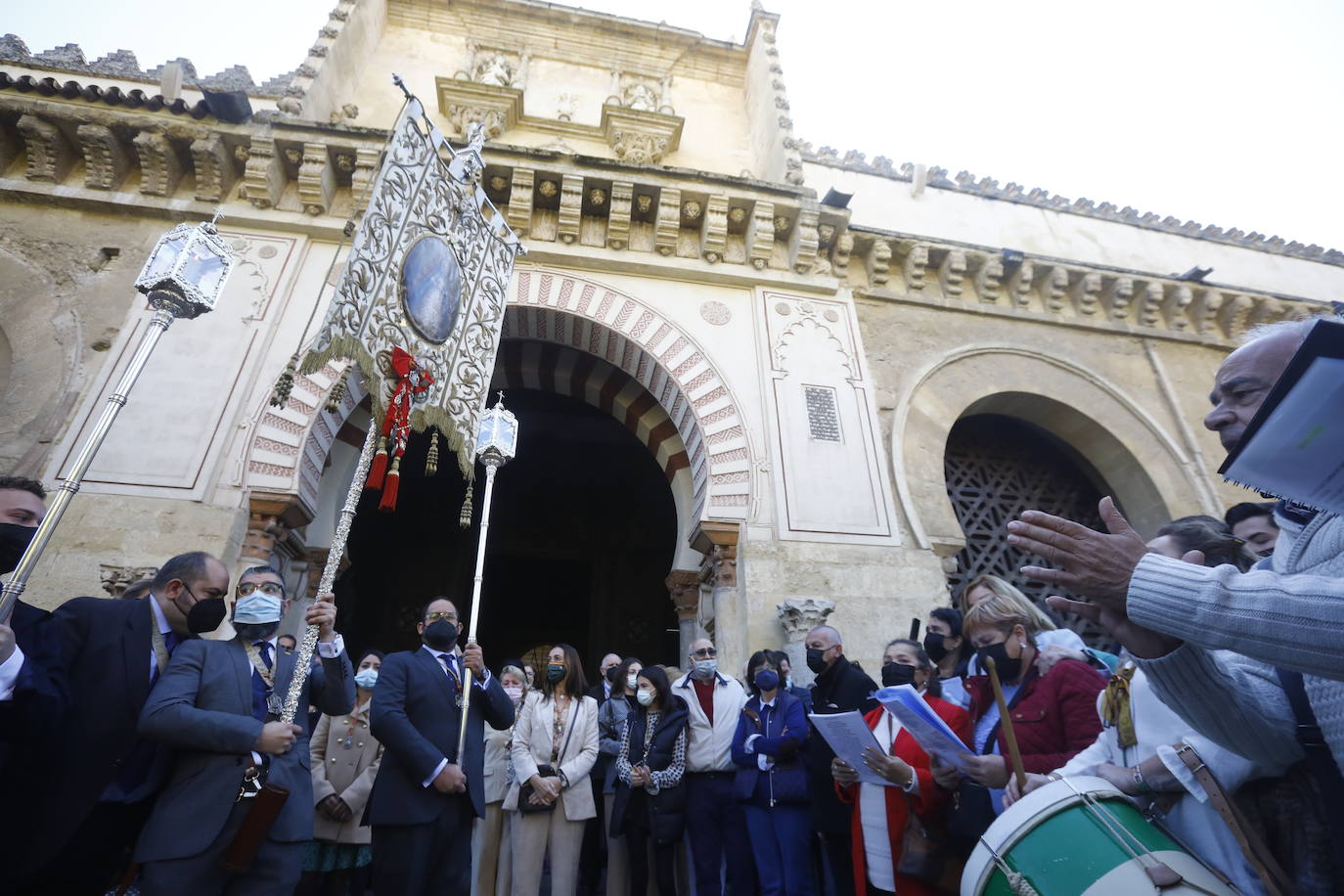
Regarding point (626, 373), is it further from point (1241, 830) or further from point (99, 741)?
point (1241, 830)

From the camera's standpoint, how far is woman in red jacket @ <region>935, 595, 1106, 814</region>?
1.92 meters

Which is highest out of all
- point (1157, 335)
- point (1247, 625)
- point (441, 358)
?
point (1157, 335)

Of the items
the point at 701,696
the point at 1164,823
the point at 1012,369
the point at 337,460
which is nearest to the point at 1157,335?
the point at 1012,369

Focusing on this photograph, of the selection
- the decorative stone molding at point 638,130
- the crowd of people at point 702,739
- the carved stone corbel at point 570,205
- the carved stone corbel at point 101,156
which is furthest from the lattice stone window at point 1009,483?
the carved stone corbel at point 101,156

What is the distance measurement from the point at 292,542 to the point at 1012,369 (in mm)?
6484

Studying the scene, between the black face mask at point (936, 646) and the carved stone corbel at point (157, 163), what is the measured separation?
6755 millimetres

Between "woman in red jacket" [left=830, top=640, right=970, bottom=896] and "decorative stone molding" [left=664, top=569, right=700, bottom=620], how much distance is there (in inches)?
107

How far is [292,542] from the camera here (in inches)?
189

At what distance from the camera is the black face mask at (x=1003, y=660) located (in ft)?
6.95

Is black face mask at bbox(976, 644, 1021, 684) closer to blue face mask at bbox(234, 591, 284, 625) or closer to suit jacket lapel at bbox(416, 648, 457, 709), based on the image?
suit jacket lapel at bbox(416, 648, 457, 709)

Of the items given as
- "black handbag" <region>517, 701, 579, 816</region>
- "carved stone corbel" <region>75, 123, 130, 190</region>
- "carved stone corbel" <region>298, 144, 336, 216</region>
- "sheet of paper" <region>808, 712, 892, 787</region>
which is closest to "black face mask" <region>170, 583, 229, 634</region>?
"black handbag" <region>517, 701, 579, 816</region>

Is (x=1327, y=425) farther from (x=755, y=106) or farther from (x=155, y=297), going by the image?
(x=755, y=106)

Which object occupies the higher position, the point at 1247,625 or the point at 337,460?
the point at 337,460

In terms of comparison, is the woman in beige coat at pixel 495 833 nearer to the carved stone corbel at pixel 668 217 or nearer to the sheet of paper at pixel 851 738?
the sheet of paper at pixel 851 738
